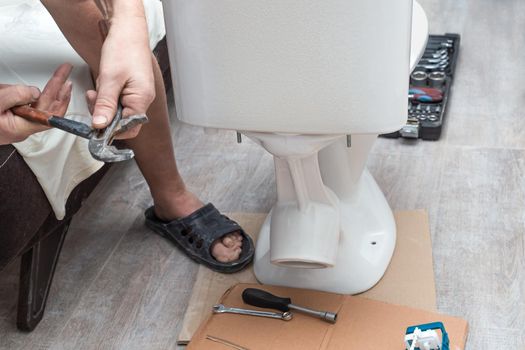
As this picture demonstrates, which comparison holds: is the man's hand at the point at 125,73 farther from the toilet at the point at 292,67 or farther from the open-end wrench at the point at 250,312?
the open-end wrench at the point at 250,312

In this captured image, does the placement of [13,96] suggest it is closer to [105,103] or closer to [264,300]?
[105,103]

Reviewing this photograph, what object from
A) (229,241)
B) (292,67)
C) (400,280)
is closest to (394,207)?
(400,280)

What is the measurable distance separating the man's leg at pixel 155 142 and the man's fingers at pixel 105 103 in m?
0.26

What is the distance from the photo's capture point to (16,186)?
1148mm

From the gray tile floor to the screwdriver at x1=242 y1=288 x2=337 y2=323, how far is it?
134 millimetres

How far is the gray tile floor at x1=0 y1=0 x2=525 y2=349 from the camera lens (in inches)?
50.4

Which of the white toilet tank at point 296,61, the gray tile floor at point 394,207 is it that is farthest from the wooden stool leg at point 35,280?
the white toilet tank at point 296,61

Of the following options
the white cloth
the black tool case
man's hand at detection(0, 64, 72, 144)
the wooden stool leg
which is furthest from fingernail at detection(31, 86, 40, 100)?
the black tool case

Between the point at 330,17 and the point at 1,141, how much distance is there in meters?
0.49

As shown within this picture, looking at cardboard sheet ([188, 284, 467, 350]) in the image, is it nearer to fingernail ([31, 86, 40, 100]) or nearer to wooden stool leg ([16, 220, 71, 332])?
wooden stool leg ([16, 220, 71, 332])

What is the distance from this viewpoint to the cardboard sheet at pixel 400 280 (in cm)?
128

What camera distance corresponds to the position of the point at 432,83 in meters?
1.96

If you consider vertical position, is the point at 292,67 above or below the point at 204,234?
above

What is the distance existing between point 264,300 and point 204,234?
0.24m
